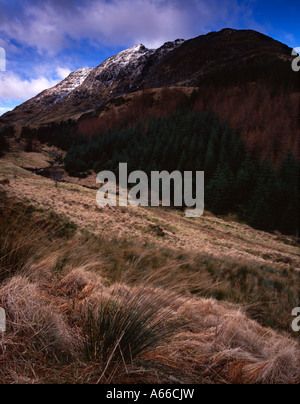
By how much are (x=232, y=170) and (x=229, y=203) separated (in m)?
6.93

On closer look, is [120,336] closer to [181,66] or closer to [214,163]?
[214,163]

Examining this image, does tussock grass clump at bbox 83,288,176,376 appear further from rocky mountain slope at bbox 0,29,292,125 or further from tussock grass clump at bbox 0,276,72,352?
rocky mountain slope at bbox 0,29,292,125

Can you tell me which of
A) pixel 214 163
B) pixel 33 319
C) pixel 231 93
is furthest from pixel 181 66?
pixel 33 319

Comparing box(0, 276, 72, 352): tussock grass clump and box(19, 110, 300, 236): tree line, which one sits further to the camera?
box(19, 110, 300, 236): tree line

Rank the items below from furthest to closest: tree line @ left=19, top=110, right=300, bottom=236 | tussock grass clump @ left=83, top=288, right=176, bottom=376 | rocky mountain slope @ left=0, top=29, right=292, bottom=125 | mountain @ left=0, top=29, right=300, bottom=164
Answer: rocky mountain slope @ left=0, top=29, right=292, bottom=125 < mountain @ left=0, top=29, right=300, bottom=164 < tree line @ left=19, top=110, right=300, bottom=236 < tussock grass clump @ left=83, top=288, right=176, bottom=376

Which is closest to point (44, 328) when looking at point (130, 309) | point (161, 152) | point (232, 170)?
point (130, 309)

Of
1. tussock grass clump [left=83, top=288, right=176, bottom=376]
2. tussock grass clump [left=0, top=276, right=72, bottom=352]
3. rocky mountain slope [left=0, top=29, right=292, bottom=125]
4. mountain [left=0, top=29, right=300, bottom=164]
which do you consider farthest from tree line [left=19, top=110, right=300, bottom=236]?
rocky mountain slope [left=0, top=29, right=292, bottom=125]

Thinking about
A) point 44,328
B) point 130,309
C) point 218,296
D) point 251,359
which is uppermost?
point 130,309

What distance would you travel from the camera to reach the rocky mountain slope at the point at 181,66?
303 ft

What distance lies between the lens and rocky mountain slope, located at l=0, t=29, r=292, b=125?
92.4m

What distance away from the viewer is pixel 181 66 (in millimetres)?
129000

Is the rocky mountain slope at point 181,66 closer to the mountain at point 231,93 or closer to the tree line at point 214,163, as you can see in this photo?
the mountain at point 231,93
